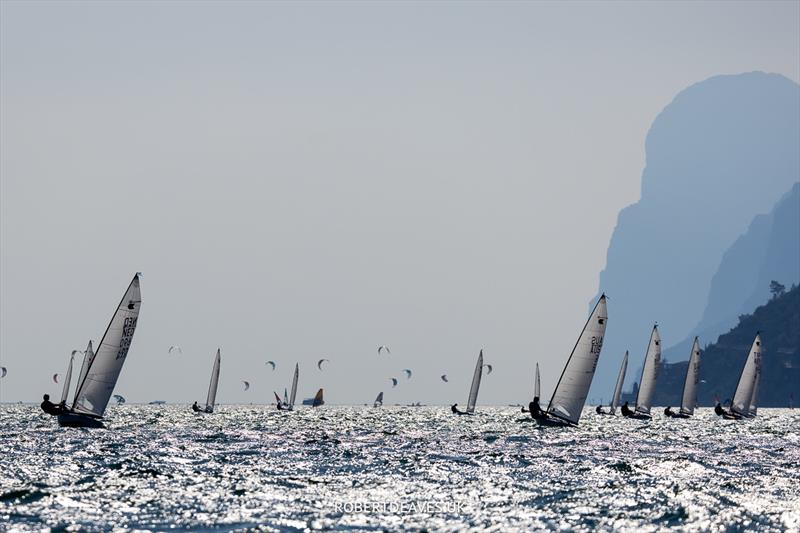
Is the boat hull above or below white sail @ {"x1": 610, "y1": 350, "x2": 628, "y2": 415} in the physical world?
below

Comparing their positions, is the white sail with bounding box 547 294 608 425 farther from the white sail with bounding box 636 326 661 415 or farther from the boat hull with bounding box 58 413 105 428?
the white sail with bounding box 636 326 661 415

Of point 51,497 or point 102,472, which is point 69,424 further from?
point 51,497

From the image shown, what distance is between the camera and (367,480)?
46.7m

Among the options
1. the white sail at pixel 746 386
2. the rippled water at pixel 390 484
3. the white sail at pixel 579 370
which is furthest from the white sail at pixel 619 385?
the rippled water at pixel 390 484

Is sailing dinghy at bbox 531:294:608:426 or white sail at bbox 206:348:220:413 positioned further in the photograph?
white sail at bbox 206:348:220:413

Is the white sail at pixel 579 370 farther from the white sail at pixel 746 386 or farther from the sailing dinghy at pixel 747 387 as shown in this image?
the white sail at pixel 746 386

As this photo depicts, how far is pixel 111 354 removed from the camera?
70.9 metres

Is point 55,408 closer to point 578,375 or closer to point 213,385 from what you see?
point 578,375

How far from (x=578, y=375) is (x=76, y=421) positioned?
98.9ft

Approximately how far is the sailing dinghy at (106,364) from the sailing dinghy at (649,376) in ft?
199

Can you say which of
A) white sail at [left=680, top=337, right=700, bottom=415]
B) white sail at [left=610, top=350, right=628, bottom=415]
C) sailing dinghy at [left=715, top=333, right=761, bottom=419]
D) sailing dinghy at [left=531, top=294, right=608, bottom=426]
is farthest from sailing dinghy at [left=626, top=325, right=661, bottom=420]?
sailing dinghy at [left=531, top=294, right=608, bottom=426]

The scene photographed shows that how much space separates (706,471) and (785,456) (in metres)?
13.6

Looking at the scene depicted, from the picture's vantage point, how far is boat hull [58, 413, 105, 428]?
Answer: 74.2 metres

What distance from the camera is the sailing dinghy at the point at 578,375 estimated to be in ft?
249
